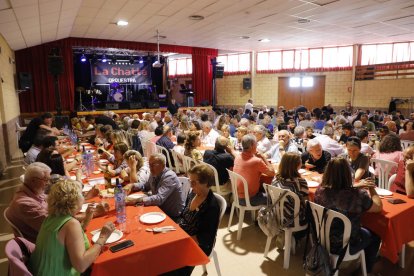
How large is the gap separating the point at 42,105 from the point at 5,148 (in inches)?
154

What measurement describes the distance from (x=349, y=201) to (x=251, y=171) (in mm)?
1311

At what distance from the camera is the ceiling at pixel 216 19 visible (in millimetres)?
5871

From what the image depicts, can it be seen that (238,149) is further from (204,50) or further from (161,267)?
(204,50)

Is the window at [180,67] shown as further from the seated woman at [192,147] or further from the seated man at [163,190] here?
the seated man at [163,190]

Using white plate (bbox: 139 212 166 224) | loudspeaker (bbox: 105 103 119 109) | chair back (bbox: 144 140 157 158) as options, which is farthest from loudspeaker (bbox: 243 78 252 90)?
white plate (bbox: 139 212 166 224)

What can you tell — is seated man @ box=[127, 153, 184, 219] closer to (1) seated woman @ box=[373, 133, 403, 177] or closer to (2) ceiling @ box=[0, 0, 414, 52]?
(1) seated woman @ box=[373, 133, 403, 177]

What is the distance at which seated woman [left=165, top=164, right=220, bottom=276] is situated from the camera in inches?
92.6

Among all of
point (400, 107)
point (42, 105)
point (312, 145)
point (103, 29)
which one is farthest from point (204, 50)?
point (312, 145)

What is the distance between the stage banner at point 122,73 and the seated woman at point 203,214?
1328cm

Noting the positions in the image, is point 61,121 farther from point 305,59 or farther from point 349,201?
point 305,59

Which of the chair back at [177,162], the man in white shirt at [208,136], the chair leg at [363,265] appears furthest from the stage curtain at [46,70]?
the chair leg at [363,265]

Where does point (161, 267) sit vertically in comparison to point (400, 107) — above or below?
below

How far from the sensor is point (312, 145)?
3.90 m

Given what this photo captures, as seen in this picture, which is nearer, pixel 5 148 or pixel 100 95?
pixel 5 148
